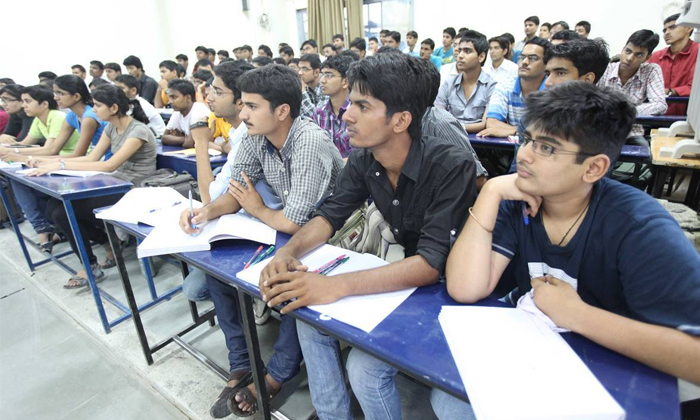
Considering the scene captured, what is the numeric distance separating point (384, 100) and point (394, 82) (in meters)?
0.06

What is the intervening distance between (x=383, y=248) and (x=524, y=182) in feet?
1.98

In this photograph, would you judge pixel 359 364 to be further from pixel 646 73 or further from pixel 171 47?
pixel 171 47

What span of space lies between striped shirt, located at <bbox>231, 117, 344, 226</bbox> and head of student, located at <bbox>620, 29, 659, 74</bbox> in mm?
2933

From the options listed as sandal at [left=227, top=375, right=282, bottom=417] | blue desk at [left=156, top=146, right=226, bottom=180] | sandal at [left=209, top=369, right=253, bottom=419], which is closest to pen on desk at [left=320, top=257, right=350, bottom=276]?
sandal at [left=227, top=375, right=282, bottom=417]

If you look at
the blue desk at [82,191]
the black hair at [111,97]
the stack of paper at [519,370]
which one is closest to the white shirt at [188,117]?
the black hair at [111,97]

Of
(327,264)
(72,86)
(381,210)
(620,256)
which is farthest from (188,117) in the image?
(620,256)

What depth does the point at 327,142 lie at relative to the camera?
1.51 m

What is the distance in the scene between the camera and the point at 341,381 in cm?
117

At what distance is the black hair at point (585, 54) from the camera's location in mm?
1931

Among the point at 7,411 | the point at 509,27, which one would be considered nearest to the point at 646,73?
the point at 509,27

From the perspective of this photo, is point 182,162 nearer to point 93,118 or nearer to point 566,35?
point 93,118

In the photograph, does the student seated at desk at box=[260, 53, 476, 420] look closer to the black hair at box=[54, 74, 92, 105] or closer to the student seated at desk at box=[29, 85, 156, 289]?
the student seated at desk at box=[29, 85, 156, 289]

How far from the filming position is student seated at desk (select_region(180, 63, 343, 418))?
4.54 feet

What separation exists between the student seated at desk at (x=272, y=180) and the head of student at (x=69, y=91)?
2118 mm
